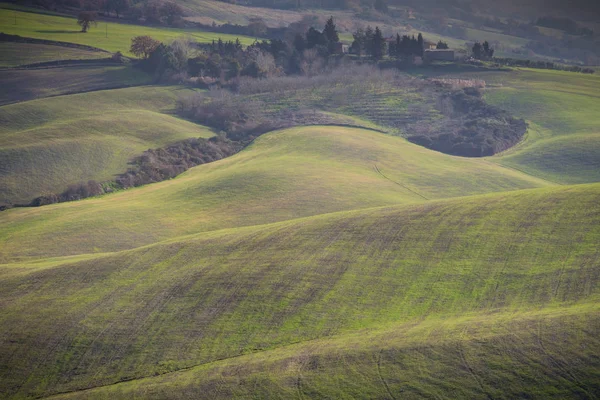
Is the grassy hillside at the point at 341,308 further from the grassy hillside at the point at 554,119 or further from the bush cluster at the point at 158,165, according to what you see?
the grassy hillside at the point at 554,119

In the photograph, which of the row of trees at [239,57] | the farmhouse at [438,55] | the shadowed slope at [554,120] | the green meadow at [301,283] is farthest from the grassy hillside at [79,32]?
the shadowed slope at [554,120]

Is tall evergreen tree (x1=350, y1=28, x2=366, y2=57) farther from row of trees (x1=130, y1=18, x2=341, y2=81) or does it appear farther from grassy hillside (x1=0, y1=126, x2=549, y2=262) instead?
grassy hillside (x1=0, y1=126, x2=549, y2=262)

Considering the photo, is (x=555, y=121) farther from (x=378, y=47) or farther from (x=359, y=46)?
(x=359, y=46)

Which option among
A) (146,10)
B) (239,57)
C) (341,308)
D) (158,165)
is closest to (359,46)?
(239,57)

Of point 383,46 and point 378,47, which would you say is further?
point 378,47

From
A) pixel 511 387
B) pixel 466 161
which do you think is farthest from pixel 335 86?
pixel 511 387

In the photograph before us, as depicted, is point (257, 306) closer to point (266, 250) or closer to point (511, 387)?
point (266, 250)

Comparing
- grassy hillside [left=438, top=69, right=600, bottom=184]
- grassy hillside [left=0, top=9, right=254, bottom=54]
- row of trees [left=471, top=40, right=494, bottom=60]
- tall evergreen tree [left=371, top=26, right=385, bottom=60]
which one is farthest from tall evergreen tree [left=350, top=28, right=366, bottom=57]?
grassy hillside [left=0, top=9, right=254, bottom=54]
